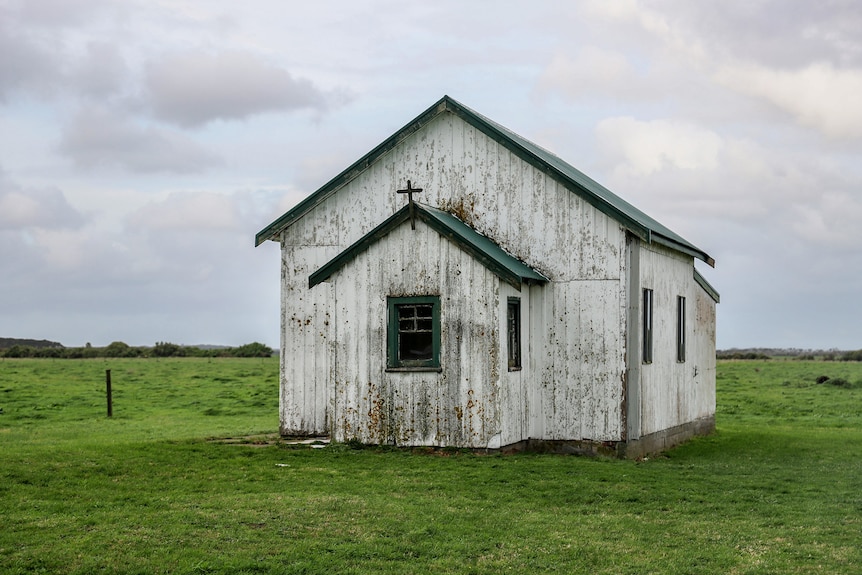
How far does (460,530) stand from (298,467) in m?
6.00

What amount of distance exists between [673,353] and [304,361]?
28.6ft

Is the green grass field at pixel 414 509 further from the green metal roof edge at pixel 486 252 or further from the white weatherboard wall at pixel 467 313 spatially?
the green metal roof edge at pixel 486 252

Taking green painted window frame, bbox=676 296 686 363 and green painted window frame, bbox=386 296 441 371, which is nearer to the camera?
green painted window frame, bbox=386 296 441 371

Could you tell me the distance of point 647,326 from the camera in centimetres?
2123

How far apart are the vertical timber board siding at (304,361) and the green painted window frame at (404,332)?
2.36 meters

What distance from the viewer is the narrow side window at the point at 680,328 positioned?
2389 cm

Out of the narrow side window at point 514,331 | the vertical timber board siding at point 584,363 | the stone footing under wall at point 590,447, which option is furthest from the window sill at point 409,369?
the vertical timber board siding at point 584,363

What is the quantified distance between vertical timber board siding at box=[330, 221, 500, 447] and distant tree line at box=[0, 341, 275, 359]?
256 ft

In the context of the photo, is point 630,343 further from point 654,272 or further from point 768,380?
point 768,380

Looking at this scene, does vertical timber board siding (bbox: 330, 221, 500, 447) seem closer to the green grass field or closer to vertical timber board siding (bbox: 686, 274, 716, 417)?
the green grass field

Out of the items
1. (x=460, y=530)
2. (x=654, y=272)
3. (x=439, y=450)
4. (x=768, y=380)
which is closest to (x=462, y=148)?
(x=654, y=272)

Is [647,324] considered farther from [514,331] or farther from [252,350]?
[252,350]

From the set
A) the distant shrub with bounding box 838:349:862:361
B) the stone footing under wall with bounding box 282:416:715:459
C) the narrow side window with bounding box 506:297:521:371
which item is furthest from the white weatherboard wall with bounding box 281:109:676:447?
the distant shrub with bounding box 838:349:862:361

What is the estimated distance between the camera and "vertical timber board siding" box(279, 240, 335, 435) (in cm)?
2162
